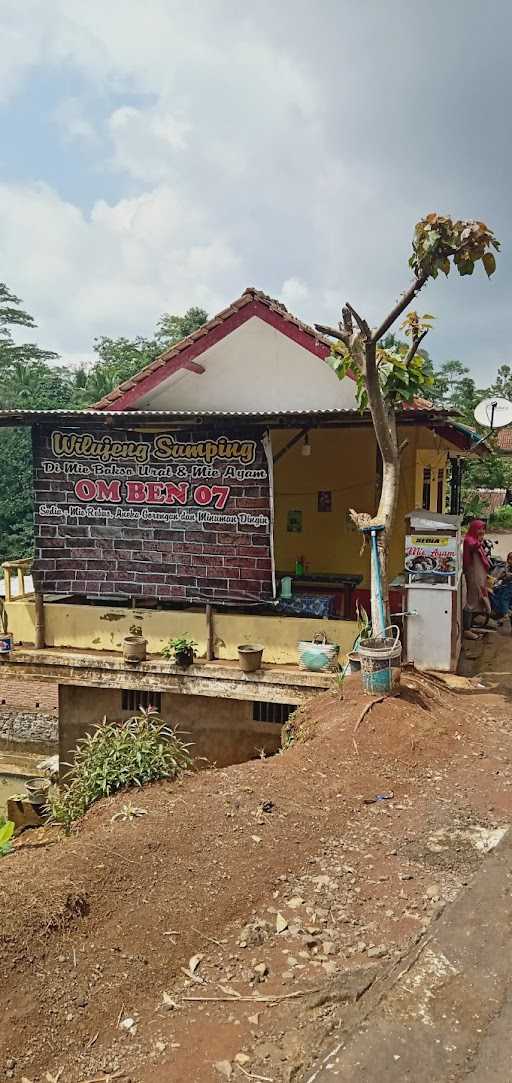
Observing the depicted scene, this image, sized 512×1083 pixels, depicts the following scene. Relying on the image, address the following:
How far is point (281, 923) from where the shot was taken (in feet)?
13.8

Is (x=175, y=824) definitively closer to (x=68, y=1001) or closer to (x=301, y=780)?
(x=301, y=780)

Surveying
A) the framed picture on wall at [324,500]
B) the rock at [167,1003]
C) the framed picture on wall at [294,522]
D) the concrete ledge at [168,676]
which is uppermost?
the framed picture on wall at [324,500]

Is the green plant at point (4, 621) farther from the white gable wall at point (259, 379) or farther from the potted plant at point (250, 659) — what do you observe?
the white gable wall at point (259, 379)

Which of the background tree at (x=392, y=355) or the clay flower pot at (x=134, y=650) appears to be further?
the clay flower pot at (x=134, y=650)

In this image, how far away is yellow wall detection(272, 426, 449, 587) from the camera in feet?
38.2

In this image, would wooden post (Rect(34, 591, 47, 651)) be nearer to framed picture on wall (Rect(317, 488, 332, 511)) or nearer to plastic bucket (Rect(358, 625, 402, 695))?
plastic bucket (Rect(358, 625, 402, 695))

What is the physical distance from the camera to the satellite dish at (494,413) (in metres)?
11.2

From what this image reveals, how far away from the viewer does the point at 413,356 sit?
8.30 meters

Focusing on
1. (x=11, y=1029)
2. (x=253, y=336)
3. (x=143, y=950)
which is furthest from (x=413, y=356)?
(x=11, y=1029)

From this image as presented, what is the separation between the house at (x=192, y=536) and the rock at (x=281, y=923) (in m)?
4.46

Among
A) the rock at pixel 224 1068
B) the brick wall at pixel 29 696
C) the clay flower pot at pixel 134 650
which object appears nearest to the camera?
the rock at pixel 224 1068

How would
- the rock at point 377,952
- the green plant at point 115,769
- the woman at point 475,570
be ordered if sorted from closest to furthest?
the rock at point 377,952 → the green plant at point 115,769 → the woman at point 475,570

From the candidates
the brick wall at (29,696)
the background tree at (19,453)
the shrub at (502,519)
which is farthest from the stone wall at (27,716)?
the shrub at (502,519)

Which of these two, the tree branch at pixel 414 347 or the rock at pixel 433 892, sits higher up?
the tree branch at pixel 414 347
